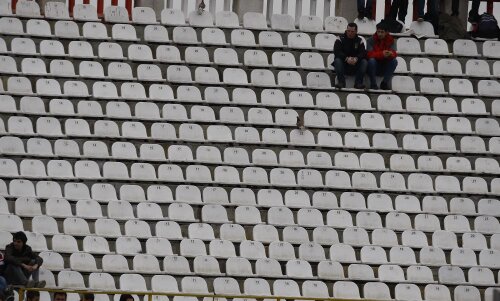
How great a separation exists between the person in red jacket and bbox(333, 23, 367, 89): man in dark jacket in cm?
15

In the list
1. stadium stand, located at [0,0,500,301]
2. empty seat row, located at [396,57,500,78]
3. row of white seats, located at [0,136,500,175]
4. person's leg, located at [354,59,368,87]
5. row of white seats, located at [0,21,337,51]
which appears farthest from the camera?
empty seat row, located at [396,57,500,78]

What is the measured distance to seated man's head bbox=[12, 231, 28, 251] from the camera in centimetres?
2012

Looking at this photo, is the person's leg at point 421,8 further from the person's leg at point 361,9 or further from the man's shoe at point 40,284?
the man's shoe at point 40,284

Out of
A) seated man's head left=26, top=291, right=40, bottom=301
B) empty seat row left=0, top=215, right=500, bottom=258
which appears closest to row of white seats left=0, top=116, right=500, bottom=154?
empty seat row left=0, top=215, right=500, bottom=258

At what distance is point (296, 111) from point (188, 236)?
10.3ft

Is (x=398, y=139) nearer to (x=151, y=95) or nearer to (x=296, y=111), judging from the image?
(x=296, y=111)

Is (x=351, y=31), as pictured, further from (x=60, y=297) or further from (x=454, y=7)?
(x=60, y=297)

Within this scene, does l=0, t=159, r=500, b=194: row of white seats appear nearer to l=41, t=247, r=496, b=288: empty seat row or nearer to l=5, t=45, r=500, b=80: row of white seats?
l=41, t=247, r=496, b=288: empty seat row

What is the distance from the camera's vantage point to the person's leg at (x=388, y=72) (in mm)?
24906

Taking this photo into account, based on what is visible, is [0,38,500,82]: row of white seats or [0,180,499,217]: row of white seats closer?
[0,180,499,217]: row of white seats

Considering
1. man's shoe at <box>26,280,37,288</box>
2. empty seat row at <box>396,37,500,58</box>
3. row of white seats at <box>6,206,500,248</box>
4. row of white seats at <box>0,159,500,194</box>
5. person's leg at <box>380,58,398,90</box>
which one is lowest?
man's shoe at <box>26,280,37,288</box>

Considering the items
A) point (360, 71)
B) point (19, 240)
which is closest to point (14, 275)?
point (19, 240)

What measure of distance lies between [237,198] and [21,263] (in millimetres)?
3703

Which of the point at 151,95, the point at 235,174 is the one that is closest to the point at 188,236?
the point at 235,174
